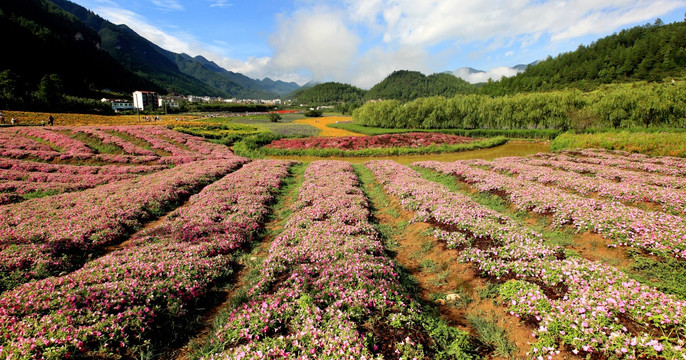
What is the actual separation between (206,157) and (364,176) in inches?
886

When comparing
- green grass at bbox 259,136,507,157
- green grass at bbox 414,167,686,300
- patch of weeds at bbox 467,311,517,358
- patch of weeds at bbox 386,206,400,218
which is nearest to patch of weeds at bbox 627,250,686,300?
green grass at bbox 414,167,686,300

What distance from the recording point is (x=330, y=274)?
8.09 meters

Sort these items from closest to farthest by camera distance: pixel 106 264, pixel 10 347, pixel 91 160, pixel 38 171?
pixel 10 347
pixel 106 264
pixel 38 171
pixel 91 160

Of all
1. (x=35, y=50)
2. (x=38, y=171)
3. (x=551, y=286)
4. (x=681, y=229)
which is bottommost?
(x=38, y=171)

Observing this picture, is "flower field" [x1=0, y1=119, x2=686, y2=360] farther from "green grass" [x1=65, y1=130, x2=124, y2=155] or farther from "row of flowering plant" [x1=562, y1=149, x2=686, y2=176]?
"green grass" [x1=65, y1=130, x2=124, y2=155]

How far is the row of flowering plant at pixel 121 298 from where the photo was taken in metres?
5.38

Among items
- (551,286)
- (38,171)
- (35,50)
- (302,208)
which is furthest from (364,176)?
(35,50)

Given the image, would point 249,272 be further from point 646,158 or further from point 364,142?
point 364,142

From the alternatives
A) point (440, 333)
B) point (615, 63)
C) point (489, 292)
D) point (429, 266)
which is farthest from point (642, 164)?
point (615, 63)

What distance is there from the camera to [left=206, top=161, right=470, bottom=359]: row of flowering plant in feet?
17.7

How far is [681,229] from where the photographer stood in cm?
894

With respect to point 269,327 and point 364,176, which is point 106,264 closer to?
point 269,327

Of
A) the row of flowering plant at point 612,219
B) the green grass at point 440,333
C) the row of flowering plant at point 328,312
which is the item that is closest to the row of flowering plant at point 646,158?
the row of flowering plant at point 612,219

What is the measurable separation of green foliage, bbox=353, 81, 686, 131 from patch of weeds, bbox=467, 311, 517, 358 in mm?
64697
